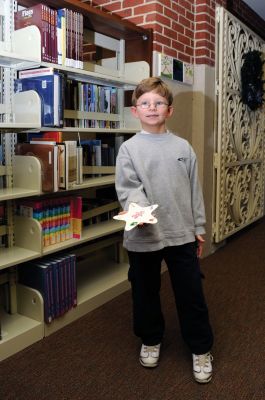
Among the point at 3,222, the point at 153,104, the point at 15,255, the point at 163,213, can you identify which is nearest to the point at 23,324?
the point at 15,255

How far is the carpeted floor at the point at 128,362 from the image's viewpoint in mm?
1723

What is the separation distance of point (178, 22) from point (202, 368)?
2.60m

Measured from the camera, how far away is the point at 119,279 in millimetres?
2838

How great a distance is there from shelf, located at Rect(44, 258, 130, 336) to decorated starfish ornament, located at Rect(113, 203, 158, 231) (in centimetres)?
104

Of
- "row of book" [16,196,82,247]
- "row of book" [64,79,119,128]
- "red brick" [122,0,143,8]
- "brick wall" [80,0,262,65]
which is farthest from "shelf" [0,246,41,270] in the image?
"red brick" [122,0,143,8]

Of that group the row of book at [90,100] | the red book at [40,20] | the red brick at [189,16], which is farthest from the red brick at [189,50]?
the red book at [40,20]

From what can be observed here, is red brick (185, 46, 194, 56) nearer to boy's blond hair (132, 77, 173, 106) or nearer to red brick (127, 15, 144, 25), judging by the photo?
red brick (127, 15, 144, 25)

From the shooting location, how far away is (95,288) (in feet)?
8.76

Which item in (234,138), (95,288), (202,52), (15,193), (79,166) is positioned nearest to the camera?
(15,193)

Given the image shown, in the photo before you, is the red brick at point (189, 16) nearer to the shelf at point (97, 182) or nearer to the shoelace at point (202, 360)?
the shelf at point (97, 182)

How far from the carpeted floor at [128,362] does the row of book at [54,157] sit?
84cm

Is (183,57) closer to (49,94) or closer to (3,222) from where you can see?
(49,94)

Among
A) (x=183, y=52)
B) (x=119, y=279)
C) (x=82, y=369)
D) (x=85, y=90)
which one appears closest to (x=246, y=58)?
(x=183, y=52)

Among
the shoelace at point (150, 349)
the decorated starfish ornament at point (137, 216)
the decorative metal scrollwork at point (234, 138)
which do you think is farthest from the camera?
the decorative metal scrollwork at point (234, 138)
